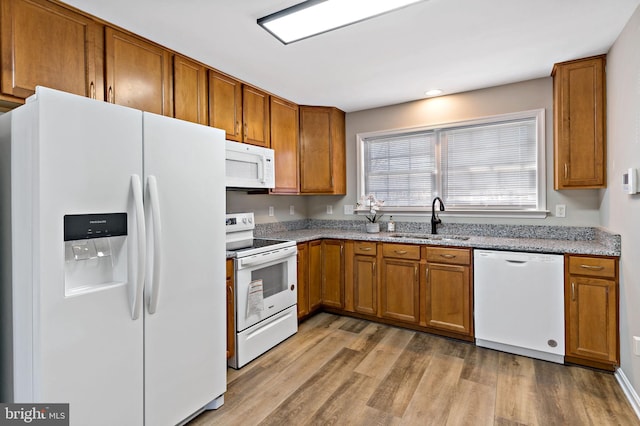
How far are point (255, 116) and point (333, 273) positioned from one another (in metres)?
1.83

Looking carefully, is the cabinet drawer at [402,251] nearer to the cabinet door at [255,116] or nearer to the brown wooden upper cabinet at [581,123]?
the brown wooden upper cabinet at [581,123]

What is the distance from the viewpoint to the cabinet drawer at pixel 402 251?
3062 mm

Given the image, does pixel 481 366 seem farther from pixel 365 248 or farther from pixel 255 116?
pixel 255 116

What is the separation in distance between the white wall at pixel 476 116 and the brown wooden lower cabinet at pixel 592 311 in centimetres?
70

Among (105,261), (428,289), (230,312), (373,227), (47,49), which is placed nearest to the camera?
(105,261)

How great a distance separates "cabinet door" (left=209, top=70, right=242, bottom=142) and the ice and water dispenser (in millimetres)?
1422

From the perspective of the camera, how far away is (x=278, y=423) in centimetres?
187

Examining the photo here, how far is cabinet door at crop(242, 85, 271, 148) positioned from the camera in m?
3.06

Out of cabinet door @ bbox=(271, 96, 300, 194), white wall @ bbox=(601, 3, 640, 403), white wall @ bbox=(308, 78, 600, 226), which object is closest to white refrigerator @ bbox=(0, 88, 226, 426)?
cabinet door @ bbox=(271, 96, 300, 194)

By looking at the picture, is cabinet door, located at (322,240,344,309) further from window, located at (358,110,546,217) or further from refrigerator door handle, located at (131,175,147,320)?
refrigerator door handle, located at (131,175,147,320)

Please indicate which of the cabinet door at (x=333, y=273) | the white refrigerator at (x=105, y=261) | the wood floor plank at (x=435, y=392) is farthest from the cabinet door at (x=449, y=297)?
the white refrigerator at (x=105, y=261)

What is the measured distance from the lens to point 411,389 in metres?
2.19

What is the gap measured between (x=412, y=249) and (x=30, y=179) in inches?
108

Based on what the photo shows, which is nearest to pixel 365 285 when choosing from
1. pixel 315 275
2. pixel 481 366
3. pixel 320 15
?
pixel 315 275
